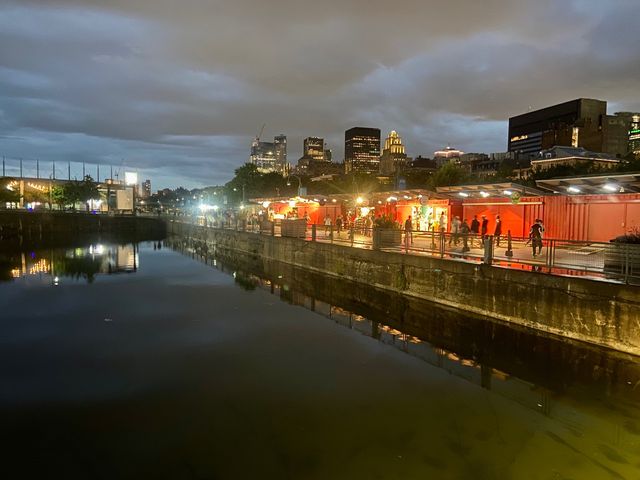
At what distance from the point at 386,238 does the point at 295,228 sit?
12.5 metres

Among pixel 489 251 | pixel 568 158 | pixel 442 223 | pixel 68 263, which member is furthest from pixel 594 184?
pixel 568 158

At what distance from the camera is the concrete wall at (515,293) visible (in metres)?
12.1

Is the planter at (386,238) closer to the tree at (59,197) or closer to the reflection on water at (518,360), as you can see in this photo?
the reflection on water at (518,360)

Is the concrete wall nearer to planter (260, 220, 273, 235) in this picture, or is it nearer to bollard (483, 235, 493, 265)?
bollard (483, 235, 493, 265)

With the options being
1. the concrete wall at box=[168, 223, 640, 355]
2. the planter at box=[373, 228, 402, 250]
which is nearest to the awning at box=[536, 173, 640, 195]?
the planter at box=[373, 228, 402, 250]

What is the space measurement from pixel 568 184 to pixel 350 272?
12.0 m

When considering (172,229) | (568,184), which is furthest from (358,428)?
(172,229)

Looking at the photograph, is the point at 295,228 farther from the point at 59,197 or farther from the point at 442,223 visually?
the point at 59,197

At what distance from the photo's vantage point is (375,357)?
44.7ft

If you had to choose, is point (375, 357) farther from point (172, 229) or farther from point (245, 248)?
point (172, 229)

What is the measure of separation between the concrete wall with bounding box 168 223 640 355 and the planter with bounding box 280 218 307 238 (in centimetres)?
745

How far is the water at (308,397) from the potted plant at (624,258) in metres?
2.38

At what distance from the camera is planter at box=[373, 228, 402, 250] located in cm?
2235

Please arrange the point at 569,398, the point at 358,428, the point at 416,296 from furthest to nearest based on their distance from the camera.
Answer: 1. the point at 416,296
2. the point at 569,398
3. the point at 358,428
